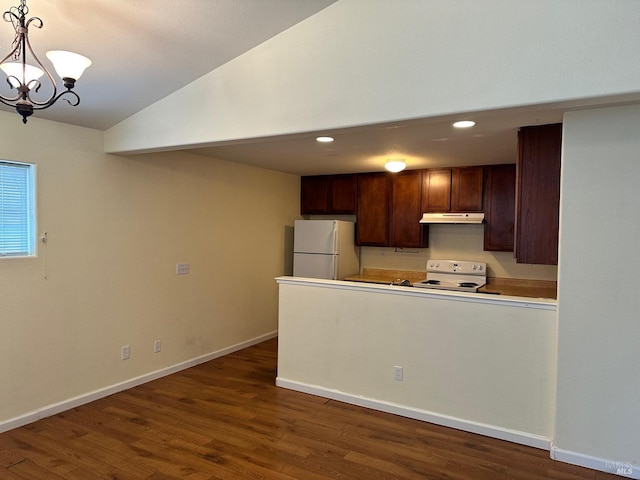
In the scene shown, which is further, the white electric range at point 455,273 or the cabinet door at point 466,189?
the white electric range at point 455,273

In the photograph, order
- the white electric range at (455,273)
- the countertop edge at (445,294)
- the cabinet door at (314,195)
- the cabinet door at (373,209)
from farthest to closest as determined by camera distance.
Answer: the cabinet door at (314,195), the cabinet door at (373,209), the white electric range at (455,273), the countertop edge at (445,294)

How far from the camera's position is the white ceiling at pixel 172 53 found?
7.57ft

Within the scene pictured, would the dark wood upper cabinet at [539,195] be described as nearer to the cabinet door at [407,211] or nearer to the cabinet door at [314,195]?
the cabinet door at [407,211]

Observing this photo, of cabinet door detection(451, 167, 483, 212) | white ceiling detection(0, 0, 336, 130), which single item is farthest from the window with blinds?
cabinet door detection(451, 167, 483, 212)

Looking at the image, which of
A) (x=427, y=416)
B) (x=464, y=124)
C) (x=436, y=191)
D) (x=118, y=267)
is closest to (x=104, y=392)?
(x=118, y=267)

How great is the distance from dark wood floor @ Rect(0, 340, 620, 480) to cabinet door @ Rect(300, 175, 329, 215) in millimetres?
2990

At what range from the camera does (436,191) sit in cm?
527

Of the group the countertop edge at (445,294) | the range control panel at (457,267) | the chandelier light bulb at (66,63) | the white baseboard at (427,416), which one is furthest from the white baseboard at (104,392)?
the chandelier light bulb at (66,63)

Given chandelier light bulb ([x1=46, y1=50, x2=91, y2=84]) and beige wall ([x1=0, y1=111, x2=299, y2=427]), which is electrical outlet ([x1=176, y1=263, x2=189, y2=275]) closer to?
beige wall ([x1=0, y1=111, x2=299, y2=427])

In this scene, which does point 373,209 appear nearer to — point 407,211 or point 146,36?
point 407,211

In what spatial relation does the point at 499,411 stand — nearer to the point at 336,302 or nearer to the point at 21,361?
the point at 336,302

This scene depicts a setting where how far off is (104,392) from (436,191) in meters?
4.15

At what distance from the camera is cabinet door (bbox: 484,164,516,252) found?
485 cm

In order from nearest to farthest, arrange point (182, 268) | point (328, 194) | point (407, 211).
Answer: point (182, 268), point (407, 211), point (328, 194)
